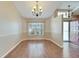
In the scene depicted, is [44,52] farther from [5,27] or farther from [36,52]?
[5,27]

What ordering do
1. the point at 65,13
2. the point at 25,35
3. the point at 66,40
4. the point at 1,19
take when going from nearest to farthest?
the point at 1,19, the point at 65,13, the point at 66,40, the point at 25,35

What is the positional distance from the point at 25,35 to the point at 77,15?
5253 millimetres

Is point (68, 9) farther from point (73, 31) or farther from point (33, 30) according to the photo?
point (33, 30)

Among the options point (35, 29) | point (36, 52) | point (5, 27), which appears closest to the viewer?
point (5, 27)

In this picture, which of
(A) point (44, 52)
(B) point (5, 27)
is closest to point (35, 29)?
(A) point (44, 52)

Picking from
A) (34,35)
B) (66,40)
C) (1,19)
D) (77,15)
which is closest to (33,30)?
(34,35)

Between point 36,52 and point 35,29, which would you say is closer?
point 36,52

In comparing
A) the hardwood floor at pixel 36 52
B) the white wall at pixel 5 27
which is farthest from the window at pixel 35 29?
the white wall at pixel 5 27

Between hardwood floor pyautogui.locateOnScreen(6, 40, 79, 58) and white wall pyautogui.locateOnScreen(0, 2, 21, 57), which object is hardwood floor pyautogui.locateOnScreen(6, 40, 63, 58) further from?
white wall pyautogui.locateOnScreen(0, 2, 21, 57)

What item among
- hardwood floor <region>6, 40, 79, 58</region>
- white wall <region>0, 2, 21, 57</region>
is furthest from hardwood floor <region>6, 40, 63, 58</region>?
white wall <region>0, 2, 21, 57</region>

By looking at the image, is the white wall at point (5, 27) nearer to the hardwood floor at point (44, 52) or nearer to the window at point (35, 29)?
the hardwood floor at point (44, 52)

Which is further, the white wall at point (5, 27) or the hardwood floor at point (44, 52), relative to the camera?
the hardwood floor at point (44, 52)

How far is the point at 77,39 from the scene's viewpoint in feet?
33.9

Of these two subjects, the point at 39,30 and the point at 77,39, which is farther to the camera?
the point at 39,30
